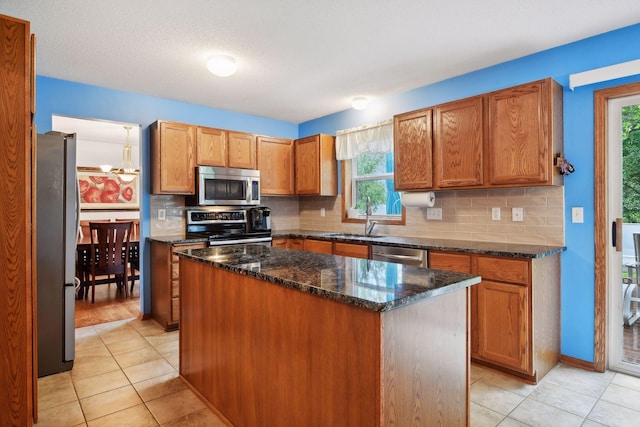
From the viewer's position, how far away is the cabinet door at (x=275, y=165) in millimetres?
4582

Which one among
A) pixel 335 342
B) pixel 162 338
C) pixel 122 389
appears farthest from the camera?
pixel 162 338

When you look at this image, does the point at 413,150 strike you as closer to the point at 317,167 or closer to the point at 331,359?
the point at 317,167

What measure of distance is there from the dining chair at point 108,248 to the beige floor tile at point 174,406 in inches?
116

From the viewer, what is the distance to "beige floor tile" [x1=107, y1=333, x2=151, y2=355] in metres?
3.08

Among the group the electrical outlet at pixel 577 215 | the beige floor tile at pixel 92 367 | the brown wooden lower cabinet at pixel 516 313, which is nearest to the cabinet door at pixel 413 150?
the brown wooden lower cabinet at pixel 516 313

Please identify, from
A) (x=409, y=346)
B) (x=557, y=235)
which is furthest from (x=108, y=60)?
(x=557, y=235)

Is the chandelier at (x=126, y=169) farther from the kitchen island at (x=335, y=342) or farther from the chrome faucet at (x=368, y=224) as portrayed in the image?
the kitchen island at (x=335, y=342)

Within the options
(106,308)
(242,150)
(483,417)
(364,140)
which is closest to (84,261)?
(106,308)

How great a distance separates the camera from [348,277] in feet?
5.13

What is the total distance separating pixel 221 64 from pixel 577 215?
3009 mm

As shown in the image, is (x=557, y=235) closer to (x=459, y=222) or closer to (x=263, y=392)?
(x=459, y=222)

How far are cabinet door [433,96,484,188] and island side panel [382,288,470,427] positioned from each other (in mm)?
1724

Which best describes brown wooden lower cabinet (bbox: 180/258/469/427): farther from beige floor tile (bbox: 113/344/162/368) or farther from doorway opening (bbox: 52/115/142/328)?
doorway opening (bbox: 52/115/142/328)

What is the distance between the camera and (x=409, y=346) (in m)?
1.31
